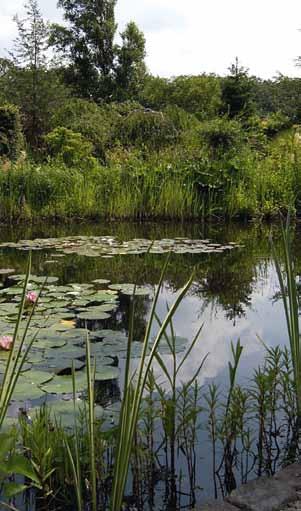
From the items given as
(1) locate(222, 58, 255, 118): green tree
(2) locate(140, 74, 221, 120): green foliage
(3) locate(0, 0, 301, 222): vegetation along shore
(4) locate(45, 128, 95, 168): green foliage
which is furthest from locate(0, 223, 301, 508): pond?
(2) locate(140, 74, 221, 120): green foliage

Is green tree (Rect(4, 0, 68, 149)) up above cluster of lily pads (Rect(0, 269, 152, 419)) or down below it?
above

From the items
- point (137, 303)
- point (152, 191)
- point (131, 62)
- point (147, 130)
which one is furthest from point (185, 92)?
point (137, 303)

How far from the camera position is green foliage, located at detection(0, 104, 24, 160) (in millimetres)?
11212

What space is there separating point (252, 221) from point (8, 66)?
13657 mm

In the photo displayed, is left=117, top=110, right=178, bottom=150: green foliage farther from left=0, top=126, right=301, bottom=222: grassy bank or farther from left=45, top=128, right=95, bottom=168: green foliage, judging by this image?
left=0, top=126, right=301, bottom=222: grassy bank

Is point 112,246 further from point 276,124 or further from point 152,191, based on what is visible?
point 276,124

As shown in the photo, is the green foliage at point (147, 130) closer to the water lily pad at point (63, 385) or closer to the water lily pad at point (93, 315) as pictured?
the water lily pad at point (93, 315)

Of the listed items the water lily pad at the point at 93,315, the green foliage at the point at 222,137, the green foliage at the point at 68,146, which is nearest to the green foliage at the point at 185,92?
the green foliage at the point at 68,146

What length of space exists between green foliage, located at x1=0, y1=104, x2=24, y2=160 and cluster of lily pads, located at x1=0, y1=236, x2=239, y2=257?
6063mm

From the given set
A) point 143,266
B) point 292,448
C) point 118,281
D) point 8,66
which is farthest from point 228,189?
point 8,66

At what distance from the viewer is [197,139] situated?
33.2 ft

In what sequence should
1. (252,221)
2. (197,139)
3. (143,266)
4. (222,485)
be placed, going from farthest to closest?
(197,139) < (252,221) < (143,266) < (222,485)

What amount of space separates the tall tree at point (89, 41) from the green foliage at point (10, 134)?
607 inches

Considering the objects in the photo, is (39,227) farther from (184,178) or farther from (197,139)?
(197,139)
